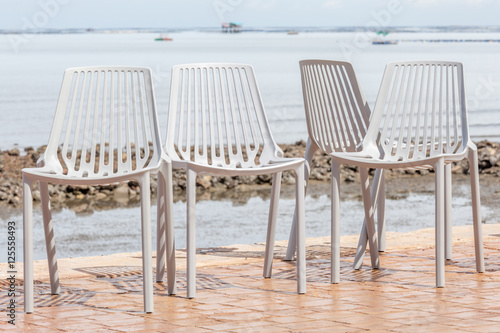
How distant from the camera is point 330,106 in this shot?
17.0ft

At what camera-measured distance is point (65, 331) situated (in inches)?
147

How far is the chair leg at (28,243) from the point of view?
401cm

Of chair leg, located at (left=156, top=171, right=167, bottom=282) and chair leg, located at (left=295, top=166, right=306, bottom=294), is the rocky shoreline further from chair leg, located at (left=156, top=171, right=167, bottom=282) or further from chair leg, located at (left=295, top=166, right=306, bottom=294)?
chair leg, located at (left=295, top=166, right=306, bottom=294)

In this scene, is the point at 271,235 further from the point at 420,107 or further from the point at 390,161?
the point at 420,107

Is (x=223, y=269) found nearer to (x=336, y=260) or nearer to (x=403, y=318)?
(x=336, y=260)

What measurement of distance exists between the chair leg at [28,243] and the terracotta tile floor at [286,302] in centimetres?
8

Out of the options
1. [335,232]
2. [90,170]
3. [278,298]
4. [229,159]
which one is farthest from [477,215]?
[90,170]

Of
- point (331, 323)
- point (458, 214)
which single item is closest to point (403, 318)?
point (331, 323)

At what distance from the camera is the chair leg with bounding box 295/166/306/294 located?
436 centimetres

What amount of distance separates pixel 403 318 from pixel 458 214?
6.53 m

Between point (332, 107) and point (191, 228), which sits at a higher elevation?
point (332, 107)

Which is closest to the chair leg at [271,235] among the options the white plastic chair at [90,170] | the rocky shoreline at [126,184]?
the white plastic chair at [90,170]

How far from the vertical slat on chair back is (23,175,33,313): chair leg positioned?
68.3 inches

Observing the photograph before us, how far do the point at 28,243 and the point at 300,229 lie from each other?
1.28 metres
